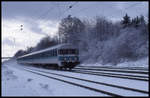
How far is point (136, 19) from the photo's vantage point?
7219 centimetres

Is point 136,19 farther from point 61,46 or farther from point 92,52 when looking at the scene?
point 61,46

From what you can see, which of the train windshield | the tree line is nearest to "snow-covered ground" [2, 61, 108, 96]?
the train windshield

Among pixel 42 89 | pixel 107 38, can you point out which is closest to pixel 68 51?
pixel 42 89

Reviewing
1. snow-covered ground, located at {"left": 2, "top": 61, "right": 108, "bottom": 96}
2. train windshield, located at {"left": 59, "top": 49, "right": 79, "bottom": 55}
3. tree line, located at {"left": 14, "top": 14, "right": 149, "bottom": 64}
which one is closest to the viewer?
snow-covered ground, located at {"left": 2, "top": 61, "right": 108, "bottom": 96}

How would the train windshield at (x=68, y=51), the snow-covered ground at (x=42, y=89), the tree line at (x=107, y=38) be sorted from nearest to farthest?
1. the snow-covered ground at (x=42, y=89)
2. the train windshield at (x=68, y=51)
3. the tree line at (x=107, y=38)

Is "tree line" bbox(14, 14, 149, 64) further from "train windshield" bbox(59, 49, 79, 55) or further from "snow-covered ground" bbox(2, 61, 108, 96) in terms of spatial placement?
"snow-covered ground" bbox(2, 61, 108, 96)

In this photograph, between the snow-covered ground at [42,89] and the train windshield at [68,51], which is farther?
the train windshield at [68,51]

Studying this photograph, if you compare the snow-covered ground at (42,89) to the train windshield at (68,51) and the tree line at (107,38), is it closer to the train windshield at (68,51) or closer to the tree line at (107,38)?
the train windshield at (68,51)

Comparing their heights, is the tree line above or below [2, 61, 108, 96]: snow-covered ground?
above

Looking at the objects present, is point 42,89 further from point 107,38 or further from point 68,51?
point 107,38

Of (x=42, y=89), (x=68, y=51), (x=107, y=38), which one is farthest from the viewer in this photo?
(x=107, y=38)

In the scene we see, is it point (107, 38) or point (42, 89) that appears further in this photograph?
point (107, 38)

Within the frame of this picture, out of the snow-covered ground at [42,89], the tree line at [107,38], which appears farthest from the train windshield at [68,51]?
the snow-covered ground at [42,89]

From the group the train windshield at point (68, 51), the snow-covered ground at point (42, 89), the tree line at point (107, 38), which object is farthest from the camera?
the tree line at point (107, 38)
